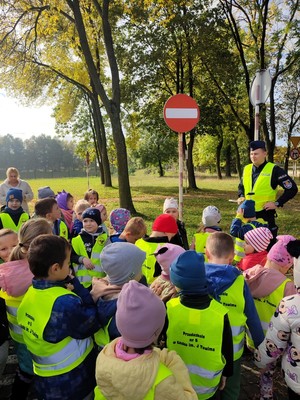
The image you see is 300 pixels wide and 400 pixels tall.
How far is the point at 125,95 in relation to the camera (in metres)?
19.6

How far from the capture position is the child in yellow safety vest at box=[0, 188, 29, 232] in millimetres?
4879

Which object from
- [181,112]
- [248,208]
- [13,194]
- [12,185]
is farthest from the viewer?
[12,185]

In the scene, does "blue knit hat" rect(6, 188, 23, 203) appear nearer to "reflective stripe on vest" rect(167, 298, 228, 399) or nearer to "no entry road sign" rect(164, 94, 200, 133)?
"no entry road sign" rect(164, 94, 200, 133)

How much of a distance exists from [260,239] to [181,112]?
3.19m

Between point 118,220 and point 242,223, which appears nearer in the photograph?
point 242,223

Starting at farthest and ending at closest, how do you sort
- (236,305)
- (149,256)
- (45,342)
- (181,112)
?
1. (181,112)
2. (149,256)
3. (236,305)
4. (45,342)

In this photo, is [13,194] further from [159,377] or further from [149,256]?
[159,377]

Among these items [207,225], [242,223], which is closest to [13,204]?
[207,225]

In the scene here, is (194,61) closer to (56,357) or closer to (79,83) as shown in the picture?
(79,83)

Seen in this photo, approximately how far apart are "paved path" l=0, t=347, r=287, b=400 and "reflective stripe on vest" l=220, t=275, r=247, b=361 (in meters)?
0.82

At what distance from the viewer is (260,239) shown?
3330mm

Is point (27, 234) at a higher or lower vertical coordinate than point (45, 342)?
higher

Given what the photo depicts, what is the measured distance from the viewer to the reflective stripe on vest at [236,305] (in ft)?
8.02

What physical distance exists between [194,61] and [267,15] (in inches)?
177
